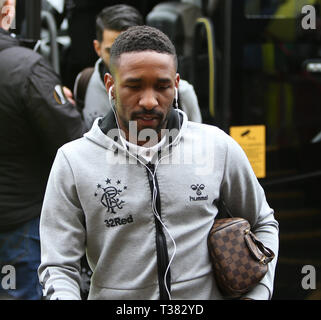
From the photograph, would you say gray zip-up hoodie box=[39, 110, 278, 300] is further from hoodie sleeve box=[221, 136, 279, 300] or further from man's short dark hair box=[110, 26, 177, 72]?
man's short dark hair box=[110, 26, 177, 72]

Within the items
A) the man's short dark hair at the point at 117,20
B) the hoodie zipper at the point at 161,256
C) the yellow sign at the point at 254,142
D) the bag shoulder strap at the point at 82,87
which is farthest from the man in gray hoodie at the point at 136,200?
the yellow sign at the point at 254,142

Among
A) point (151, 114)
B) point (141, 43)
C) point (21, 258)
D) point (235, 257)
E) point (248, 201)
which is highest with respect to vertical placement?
point (141, 43)

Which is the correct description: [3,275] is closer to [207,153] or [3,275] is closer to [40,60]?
[40,60]

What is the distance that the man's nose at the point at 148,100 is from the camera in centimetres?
176

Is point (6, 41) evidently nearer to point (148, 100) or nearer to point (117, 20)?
point (117, 20)

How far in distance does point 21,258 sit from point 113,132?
976 mm

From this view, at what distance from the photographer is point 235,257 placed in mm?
1848

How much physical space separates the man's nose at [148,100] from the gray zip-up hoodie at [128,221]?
0.16 metres

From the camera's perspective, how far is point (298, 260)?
378 centimetres

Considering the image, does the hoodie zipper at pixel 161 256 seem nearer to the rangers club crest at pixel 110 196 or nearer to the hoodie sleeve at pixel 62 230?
the rangers club crest at pixel 110 196

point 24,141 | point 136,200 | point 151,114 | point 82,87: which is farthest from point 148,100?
point 82,87

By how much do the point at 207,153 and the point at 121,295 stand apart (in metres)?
0.50
